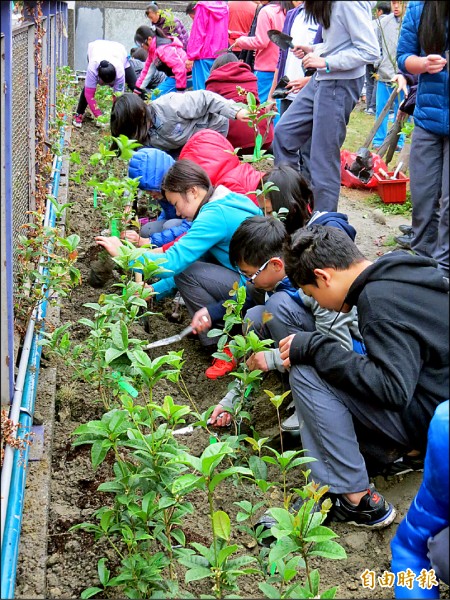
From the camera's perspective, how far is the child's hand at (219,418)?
3041 millimetres

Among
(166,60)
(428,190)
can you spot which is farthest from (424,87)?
(166,60)

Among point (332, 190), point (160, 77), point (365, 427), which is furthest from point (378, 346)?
point (160, 77)

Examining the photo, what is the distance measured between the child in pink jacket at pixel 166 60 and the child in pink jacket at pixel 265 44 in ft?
4.08

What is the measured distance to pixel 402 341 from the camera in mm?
2309

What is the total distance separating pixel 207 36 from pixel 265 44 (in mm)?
1099

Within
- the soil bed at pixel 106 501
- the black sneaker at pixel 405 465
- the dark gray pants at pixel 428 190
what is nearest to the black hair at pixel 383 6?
the dark gray pants at pixel 428 190

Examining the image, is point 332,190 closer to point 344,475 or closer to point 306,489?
point 344,475

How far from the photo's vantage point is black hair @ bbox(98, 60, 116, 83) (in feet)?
26.9

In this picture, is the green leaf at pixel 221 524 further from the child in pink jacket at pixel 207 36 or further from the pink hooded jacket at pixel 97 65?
the child in pink jacket at pixel 207 36

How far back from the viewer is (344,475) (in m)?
2.53

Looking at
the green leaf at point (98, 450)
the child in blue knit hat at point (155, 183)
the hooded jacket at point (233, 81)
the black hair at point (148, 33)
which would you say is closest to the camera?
the green leaf at point (98, 450)

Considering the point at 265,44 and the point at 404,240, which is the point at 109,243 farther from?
the point at 265,44

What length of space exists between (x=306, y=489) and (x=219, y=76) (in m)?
4.70

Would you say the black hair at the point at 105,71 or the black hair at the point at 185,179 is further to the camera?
the black hair at the point at 105,71
